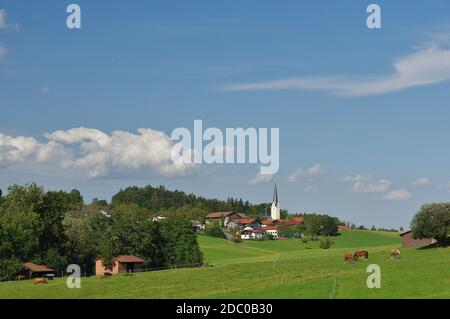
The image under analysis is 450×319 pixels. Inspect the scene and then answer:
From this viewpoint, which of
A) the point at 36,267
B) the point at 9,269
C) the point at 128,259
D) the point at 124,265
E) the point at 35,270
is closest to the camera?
the point at 9,269

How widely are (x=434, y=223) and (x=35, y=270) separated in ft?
175

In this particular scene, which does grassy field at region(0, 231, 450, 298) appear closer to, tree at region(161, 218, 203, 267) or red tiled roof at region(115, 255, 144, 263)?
red tiled roof at region(115, 255, 144, 263)

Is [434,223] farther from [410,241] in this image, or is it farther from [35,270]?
[35,270]

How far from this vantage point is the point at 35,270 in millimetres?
99000

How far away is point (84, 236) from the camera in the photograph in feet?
373

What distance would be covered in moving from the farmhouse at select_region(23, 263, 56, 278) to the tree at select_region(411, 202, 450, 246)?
163ft

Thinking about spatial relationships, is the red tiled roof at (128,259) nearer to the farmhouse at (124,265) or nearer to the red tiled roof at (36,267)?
the farmhouse at (124,265)

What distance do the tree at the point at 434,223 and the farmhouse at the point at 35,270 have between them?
49636mm

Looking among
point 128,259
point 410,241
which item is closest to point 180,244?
point 128,259

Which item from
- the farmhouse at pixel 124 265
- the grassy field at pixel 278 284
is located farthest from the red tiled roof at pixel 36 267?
the grassy field at pixel 278 284

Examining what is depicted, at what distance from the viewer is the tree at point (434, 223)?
93.1 meters

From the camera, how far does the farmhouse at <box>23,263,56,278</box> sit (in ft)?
326
